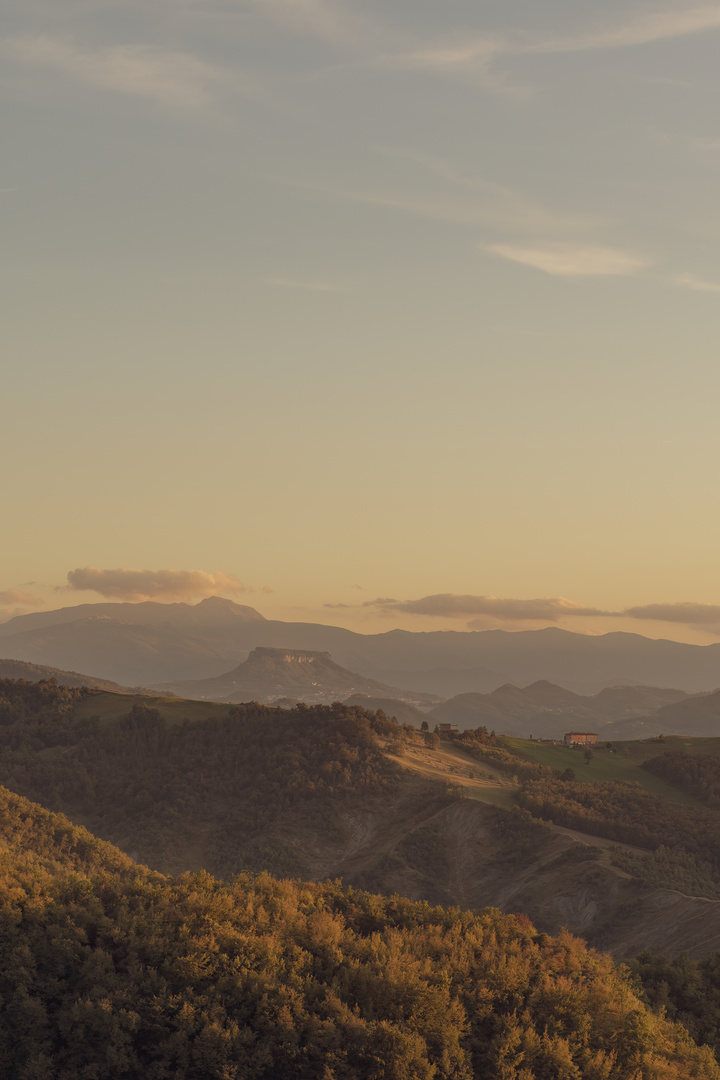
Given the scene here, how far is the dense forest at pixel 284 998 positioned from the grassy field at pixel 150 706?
82270mm

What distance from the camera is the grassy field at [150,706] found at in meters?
112

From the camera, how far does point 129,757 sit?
101812mm

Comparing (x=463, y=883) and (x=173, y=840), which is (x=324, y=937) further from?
(x=173, y=840)

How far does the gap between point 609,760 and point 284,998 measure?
313 ft

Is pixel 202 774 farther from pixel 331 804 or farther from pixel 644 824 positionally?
pixel 644 824

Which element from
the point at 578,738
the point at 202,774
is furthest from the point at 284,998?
the point at 578,738

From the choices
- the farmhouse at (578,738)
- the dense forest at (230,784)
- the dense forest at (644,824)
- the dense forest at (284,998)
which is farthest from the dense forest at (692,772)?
the dense forest at (284,998)

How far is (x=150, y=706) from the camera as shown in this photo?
375ft

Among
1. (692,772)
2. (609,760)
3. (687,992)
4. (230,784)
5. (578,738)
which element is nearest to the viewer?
(687,992)

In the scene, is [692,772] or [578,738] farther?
[578,738]

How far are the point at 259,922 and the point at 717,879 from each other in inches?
2279

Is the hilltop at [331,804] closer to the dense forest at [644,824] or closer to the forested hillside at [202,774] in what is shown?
the forested hillside at [202,774]

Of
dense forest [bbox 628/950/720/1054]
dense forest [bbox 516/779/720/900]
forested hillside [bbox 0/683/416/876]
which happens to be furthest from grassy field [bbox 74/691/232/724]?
dense forest [bbox 628/950/720/1054]

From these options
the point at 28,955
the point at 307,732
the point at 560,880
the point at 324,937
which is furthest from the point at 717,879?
the point at 28,955
